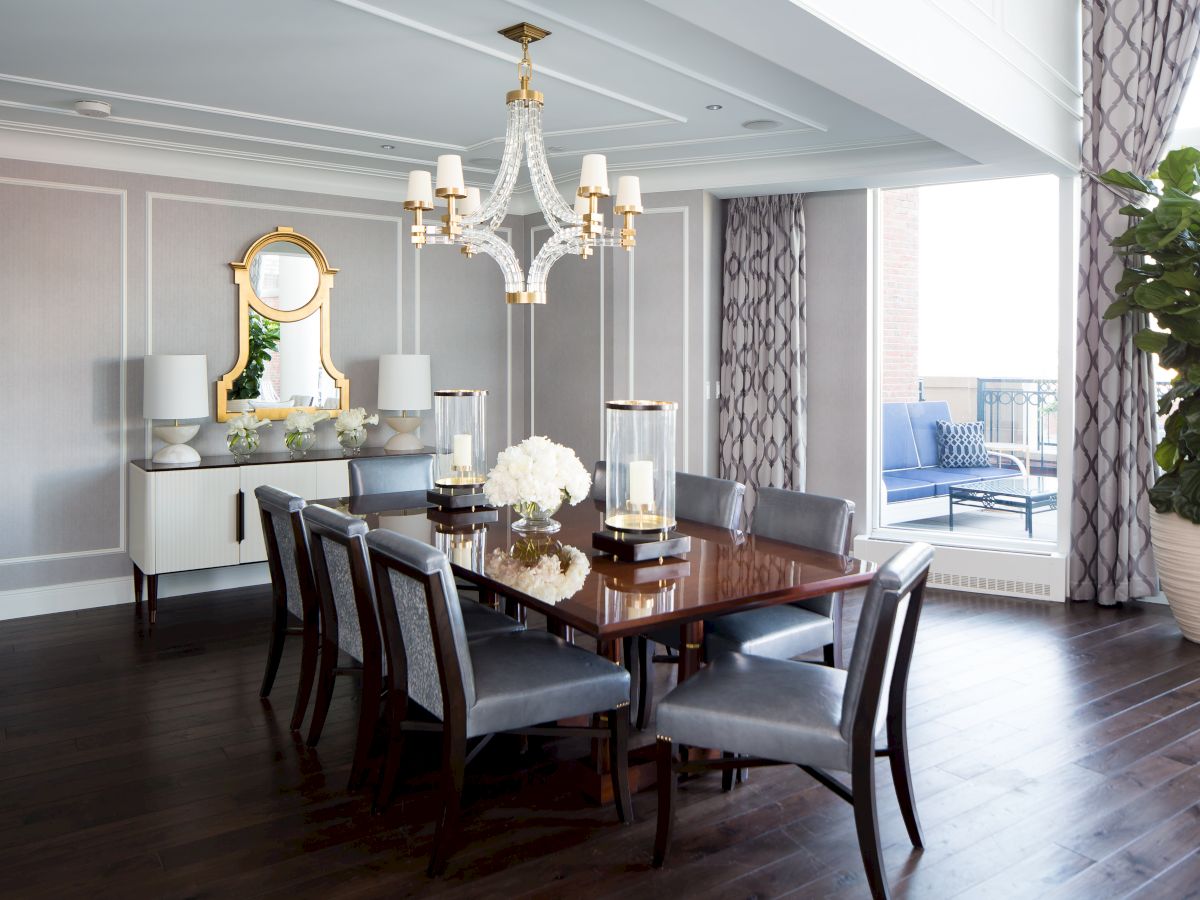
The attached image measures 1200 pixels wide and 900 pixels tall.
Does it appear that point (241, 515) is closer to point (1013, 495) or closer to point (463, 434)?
point (463, 434)

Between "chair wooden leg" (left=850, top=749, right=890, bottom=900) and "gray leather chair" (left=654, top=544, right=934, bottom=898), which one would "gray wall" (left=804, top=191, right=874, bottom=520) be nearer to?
"gray leather chair" (left=654, top=544, right=934, bottom=898)

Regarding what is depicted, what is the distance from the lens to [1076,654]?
424cm

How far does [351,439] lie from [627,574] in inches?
134

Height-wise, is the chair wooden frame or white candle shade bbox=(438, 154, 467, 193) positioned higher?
white candle shade bbox=(438, 154, 467, 193)

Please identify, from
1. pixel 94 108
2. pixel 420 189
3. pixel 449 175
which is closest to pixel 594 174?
pixel 449 175

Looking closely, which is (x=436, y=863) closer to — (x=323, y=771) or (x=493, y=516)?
(x=323, y=771)

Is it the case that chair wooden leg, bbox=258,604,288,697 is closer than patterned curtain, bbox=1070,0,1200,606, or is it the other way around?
chair wooden leg, bbox=258,604,288,697

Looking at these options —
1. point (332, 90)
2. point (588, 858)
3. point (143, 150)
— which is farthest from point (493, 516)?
point (143, 150)

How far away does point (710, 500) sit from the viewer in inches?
151

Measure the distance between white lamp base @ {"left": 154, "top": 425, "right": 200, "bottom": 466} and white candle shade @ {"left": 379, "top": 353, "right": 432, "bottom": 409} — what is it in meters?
1.12

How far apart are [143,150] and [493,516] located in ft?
10.5

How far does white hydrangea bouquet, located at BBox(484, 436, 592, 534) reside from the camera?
10.4 ft

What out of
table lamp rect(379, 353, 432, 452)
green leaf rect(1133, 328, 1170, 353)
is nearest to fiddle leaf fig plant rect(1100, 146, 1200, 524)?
green leaf rect(1133, 328, 1170, 353)

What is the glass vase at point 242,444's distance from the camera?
5.34 meters
